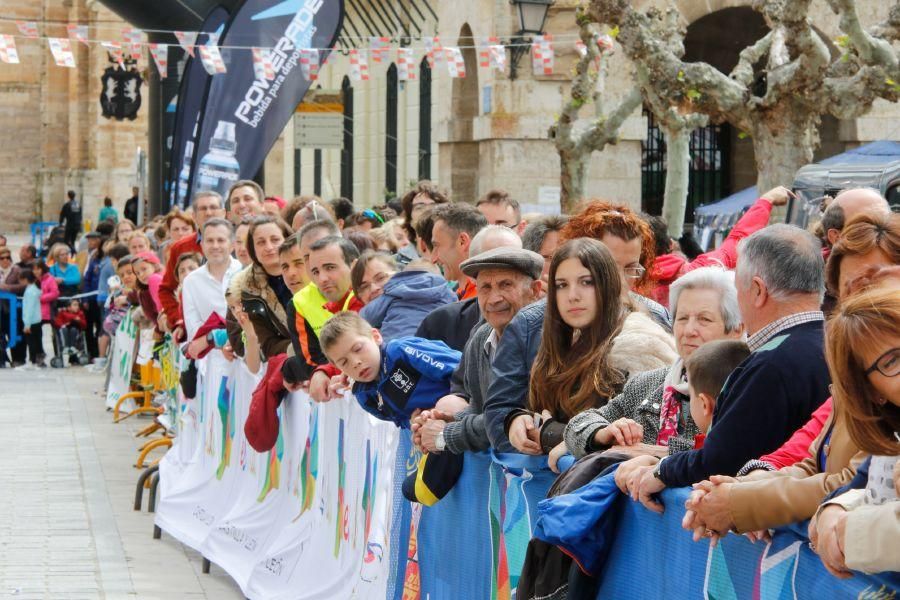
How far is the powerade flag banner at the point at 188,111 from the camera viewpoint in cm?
1886

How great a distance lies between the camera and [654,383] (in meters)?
4.96

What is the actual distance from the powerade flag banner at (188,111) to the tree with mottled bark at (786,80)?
545 cm

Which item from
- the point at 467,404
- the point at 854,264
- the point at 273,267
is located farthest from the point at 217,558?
the point at 854,264

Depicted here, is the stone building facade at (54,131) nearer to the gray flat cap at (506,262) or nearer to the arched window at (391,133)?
the arched window at (391,133)

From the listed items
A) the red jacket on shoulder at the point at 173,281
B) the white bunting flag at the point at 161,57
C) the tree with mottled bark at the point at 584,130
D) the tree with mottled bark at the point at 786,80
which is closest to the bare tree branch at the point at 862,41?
the tree with mottled bark at the point at 786,80

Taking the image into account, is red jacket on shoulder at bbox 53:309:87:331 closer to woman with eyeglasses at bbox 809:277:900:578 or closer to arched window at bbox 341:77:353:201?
arched window at bbox 341:77:353:201

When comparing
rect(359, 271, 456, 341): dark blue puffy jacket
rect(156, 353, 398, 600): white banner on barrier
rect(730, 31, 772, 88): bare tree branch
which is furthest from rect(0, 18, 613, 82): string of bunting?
rect(359, 271, 456, 341): dark blue puffy jacket

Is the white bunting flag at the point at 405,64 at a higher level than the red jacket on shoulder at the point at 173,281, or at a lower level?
higher

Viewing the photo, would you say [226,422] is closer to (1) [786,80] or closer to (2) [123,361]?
(1) [786,80]

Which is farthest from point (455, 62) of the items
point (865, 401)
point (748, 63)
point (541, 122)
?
point (865, 401)

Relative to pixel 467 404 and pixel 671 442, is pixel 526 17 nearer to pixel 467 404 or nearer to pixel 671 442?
pixel 467 404

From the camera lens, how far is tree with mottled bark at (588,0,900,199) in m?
14.0

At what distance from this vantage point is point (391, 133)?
32219mm

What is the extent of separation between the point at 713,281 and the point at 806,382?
94 cm
